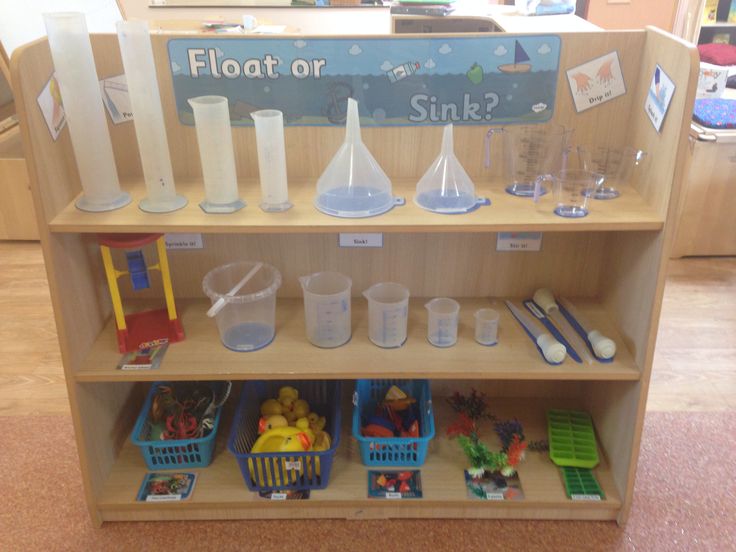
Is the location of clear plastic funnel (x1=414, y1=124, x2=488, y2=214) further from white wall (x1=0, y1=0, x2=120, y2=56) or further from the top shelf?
white wall (x1=0, y1=0, x2=120, y2=56)

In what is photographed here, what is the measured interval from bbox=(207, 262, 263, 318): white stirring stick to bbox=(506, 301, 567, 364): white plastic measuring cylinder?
0.68 m

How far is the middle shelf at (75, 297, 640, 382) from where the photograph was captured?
1.49m

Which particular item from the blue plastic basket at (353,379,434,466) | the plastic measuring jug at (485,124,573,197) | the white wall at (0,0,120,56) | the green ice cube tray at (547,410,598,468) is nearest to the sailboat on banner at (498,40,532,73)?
the plastic measuring jug at (485,124,573,197)

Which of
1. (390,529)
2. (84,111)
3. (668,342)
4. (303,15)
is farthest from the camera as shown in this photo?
(303,15)

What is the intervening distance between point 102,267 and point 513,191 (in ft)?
3.36

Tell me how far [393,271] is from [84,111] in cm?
83

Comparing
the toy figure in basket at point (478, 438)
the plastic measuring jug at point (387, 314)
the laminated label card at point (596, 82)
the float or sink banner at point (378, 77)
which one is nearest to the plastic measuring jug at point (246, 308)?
the plastic measuring jug at point (387, 314)

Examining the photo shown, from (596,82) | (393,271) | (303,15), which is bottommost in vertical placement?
(393,271)

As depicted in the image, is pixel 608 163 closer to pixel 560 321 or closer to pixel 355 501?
pixel 560 321

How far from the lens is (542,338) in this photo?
1556 mm

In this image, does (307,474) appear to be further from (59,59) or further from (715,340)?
(715,340)

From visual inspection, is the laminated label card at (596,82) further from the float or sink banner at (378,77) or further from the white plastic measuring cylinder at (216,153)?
the white plastic measuring cylinder at (216,153)

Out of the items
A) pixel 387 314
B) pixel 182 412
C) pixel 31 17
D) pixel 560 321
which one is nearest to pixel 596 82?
pixel 560 321

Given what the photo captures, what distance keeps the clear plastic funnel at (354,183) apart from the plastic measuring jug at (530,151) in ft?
0.96
